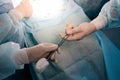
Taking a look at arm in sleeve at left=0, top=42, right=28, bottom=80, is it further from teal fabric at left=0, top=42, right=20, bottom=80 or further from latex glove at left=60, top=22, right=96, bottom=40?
latex glove at left=60, top=22, right=96, bottom=40

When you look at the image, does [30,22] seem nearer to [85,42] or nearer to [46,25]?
[46,25]

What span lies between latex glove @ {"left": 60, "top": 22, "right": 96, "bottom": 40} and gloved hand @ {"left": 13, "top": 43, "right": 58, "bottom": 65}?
7.1 inches

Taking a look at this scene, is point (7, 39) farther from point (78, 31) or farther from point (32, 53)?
point (78, 31)

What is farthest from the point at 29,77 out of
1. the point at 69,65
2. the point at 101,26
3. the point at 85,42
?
the point at 101,26

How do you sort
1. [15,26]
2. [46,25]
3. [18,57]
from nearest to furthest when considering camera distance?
1. [18,57]
2. [15,26]
3. [46,25]

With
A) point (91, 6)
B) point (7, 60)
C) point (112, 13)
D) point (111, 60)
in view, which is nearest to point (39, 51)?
point (7, 60)

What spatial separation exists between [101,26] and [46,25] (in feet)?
1.42

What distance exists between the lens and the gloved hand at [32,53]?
41.9 inches

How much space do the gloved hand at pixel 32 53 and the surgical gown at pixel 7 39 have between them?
A: 0.03m

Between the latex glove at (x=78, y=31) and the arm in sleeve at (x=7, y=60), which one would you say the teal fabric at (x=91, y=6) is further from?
the arm in sleeve at (x=7, y=60)

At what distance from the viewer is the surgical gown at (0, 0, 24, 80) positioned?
3.29ft

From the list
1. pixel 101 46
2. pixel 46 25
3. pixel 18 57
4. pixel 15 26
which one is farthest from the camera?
pixel 46 25

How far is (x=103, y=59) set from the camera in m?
1.26

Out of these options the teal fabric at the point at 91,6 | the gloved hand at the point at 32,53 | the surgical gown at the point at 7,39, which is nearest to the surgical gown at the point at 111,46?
the teal fabric at the point at 91,6
